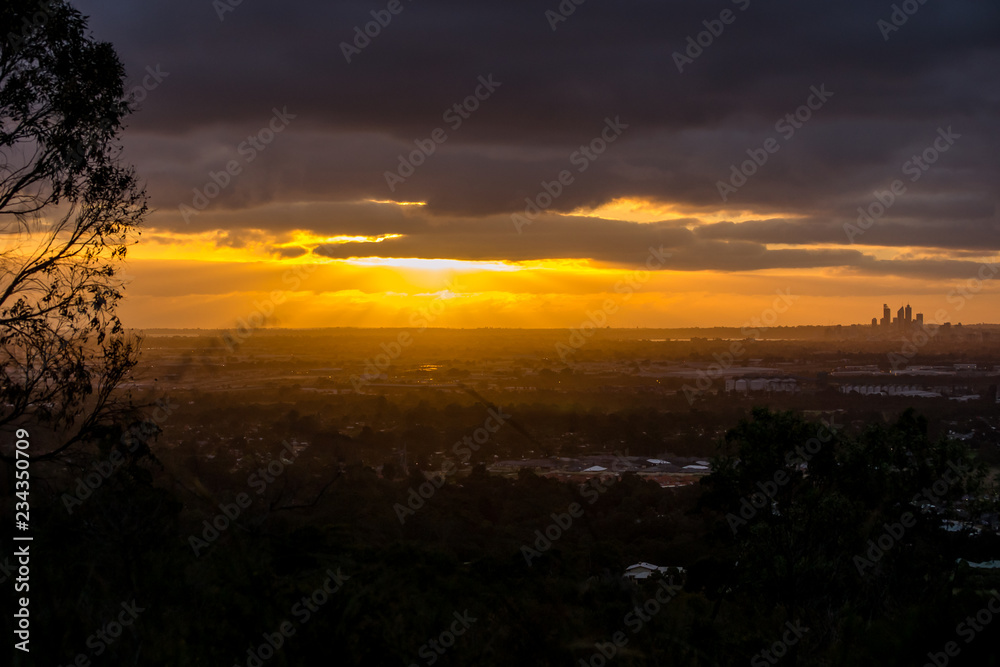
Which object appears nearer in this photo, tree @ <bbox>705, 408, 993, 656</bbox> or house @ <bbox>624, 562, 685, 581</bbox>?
tree @ <bbox>705, 408, 993, 656</bbox>

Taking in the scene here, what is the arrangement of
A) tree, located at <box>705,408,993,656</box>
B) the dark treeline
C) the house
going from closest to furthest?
the dark treeline → tree, located at <box>705,408,993,656</box> → the house

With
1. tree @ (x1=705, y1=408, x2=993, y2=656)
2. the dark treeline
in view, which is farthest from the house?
tree @ (x1=705, y1=408, x2=993, y2=656)

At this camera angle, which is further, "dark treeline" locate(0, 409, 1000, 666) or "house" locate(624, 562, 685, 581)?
"house" locate(624, 562, 685, 581)

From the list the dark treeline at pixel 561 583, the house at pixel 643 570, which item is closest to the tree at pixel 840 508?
the dark treeline at pixel 561 583

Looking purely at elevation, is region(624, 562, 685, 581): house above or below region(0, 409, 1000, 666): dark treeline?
below

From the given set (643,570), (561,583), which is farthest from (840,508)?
(643,570)

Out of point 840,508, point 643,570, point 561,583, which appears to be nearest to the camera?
point 561,583

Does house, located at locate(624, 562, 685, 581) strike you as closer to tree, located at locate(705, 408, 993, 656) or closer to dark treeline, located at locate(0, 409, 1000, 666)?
dark treeline, located at locate(0, 409, 1000, 666)

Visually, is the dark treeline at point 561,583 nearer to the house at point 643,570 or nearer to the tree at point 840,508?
the tree at point 840,508

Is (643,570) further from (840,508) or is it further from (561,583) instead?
(561,583)

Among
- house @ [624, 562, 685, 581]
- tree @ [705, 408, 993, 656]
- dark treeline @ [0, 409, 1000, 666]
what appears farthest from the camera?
house @ [624, 562, 685, 581]

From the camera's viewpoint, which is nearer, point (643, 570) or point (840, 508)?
point (840, 508)

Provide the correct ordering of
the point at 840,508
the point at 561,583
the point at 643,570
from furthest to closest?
the point at 643,570
the point at 840,508
the point at 561,583
